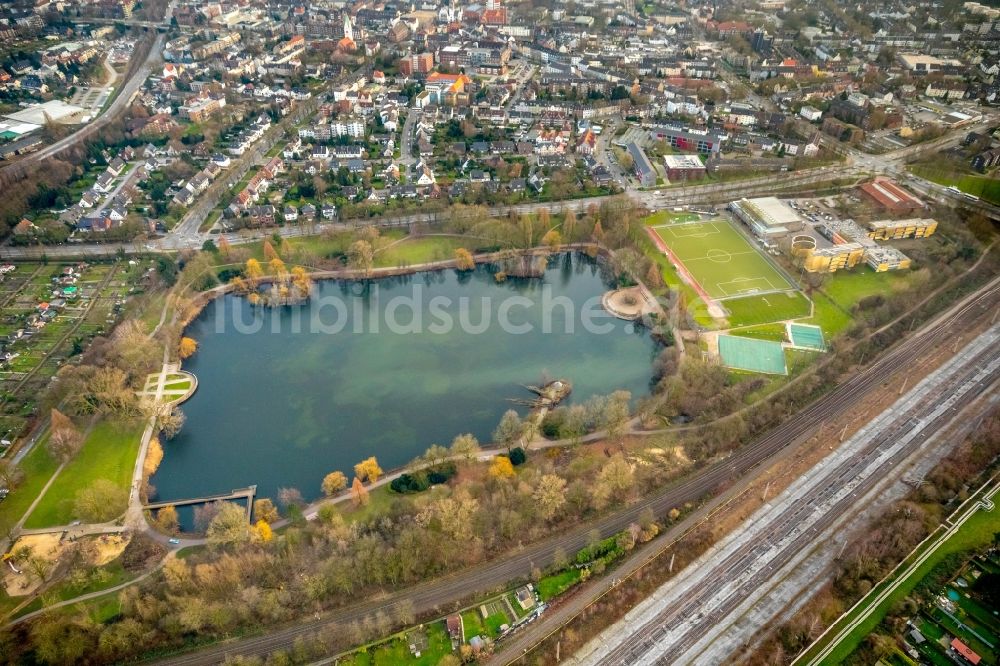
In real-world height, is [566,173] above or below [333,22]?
below

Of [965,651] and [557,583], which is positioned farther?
[557,583]

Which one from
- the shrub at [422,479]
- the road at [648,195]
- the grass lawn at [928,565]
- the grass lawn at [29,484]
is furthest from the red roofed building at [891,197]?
the grass lawn at [29,484]

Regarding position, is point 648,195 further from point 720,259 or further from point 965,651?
point 965,651

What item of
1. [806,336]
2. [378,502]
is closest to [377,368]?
[378,502]

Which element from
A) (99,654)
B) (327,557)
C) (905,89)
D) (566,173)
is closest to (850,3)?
(905,89)

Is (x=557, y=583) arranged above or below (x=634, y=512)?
below

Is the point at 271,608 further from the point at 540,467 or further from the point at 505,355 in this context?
the point at 505,355
